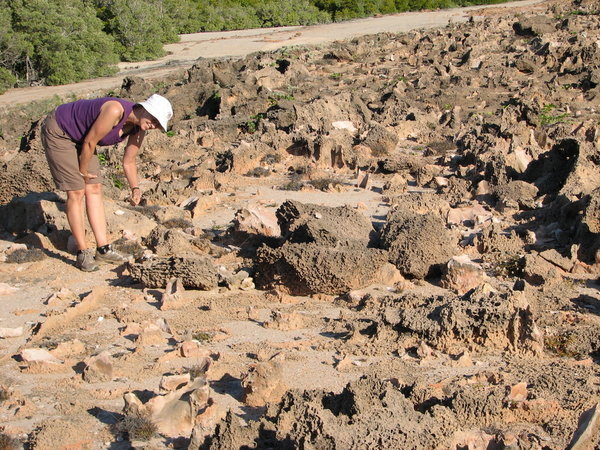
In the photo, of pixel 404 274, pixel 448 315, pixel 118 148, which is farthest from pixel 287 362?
pixel 118 148

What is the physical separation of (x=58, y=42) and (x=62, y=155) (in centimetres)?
1558

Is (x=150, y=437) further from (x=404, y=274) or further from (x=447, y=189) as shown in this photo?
(x=447, y=189)

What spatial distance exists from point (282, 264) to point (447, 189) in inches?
139

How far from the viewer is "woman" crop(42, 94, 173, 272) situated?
6.33 meters

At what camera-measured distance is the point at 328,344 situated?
534 centimetres

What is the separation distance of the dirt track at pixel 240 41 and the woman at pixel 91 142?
12.3m

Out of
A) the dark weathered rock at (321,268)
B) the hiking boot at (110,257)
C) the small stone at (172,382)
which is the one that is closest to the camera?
the small stone at (172,382)

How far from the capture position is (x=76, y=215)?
22.6ft

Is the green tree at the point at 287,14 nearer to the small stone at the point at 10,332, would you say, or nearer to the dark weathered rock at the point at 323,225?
the dark weathered rock at the point at 323,225

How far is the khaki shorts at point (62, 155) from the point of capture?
6.60 m

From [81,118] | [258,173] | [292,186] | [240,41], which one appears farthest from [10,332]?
[240,41]

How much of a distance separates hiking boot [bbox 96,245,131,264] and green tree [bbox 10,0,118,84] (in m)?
14.9

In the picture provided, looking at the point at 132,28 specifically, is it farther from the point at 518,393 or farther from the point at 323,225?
the point at 518,393

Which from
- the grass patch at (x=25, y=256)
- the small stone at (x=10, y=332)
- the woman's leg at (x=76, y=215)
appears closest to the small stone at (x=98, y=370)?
the small stone at (x=10, y=332)
